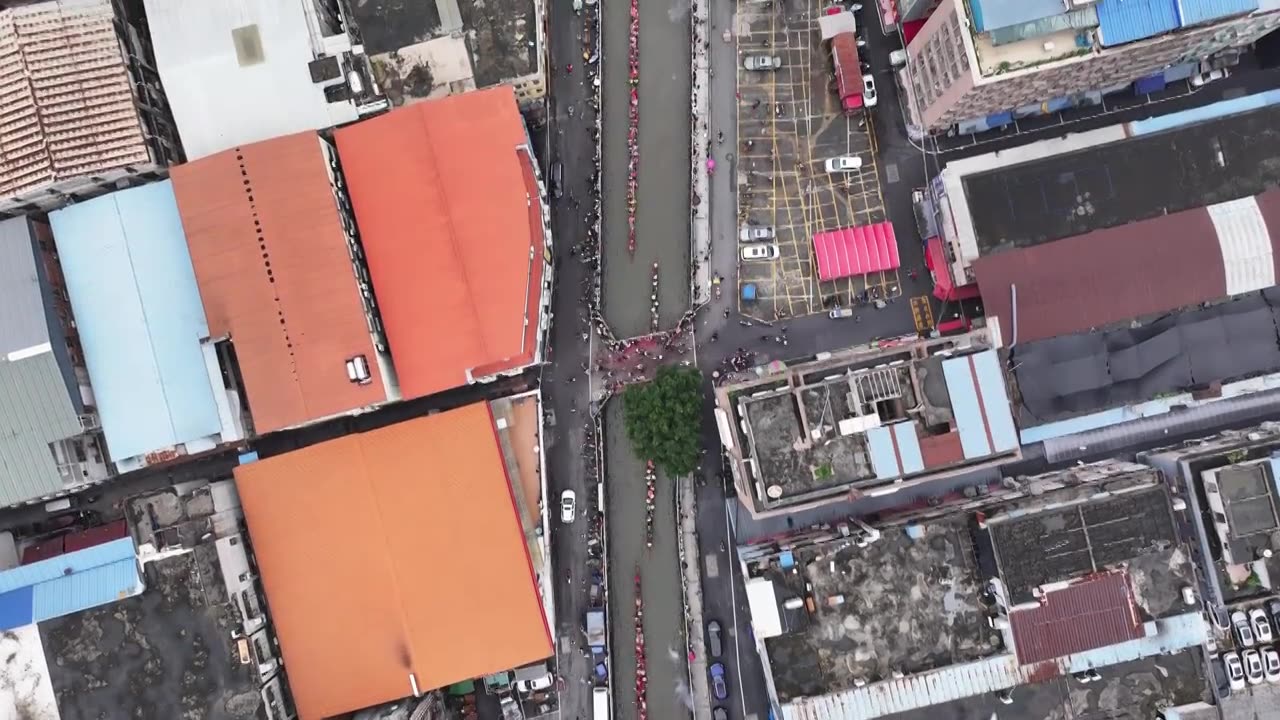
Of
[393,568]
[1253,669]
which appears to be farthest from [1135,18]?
[393,568]

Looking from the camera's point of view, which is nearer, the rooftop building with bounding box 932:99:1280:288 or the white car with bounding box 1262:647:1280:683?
the white car with bounding box 1262:647:1280:683

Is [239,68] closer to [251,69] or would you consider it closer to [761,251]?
[251,69]

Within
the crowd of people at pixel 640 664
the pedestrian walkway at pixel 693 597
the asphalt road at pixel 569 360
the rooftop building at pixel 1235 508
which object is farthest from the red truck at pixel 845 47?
the crowd of people at pixel 640 664

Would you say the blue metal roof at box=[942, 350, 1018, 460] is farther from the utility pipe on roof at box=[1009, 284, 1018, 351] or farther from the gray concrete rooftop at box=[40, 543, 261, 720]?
the gray concrete rooftop at box=[40, 543, 261, 720]

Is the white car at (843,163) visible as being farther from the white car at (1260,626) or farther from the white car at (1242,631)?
the white car at (1260,626)

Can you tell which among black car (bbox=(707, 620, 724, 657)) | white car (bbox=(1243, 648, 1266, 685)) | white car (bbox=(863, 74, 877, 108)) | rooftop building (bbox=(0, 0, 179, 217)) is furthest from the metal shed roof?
white car (bbox=(1243, 648, 1266, 685))

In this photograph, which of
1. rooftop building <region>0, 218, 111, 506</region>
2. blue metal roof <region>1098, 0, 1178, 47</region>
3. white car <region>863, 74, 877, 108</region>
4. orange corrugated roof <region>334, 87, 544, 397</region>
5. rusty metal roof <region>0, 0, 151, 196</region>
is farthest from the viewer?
white car <region>863, 74, 877, 108</region>
